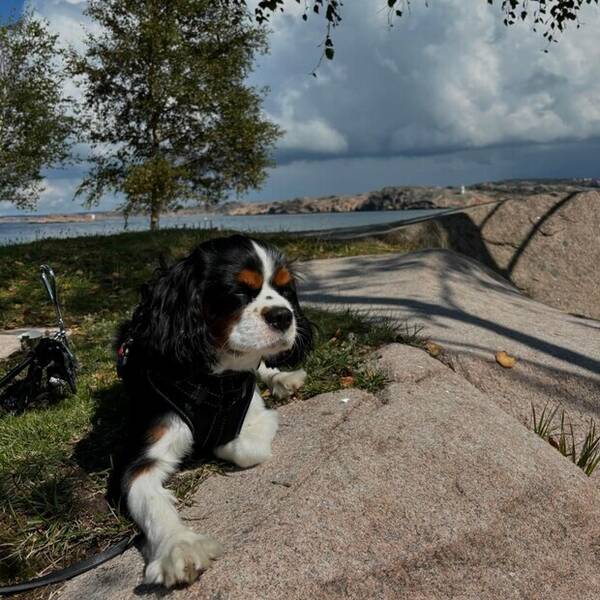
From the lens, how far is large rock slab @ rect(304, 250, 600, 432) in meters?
4.53

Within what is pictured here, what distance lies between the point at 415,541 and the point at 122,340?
2.28 m

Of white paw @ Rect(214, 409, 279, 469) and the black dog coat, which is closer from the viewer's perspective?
the black dog coat

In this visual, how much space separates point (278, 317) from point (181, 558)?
1.10 meters

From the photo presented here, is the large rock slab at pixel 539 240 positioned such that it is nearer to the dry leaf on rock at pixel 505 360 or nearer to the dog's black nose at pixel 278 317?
the dry leaf on rock at pixel 505 360

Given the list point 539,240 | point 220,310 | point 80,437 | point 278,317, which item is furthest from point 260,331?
point 539,240

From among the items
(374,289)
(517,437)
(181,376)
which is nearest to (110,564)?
(181,376)

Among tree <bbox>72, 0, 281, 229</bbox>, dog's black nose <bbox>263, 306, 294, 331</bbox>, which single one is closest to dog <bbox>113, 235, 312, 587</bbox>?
dog's black nose <bbox>263, 306, 294, 331</bbox>

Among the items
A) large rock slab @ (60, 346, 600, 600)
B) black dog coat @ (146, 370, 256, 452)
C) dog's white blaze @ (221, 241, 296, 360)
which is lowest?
large rock slab @ (60, 346, 600, 600)

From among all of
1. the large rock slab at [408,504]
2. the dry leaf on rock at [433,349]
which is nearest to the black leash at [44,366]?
the large rock slab at [408,504]

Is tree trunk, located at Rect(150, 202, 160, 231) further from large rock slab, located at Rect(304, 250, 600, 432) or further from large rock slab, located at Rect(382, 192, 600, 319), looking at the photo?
large rock slab, located at Rect(304, 250, 600, 432)

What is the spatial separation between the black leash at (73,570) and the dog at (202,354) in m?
0.16

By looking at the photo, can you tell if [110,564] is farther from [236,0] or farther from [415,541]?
[236,0]

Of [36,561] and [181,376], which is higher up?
[181,376]

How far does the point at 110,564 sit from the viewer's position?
2.76 m
